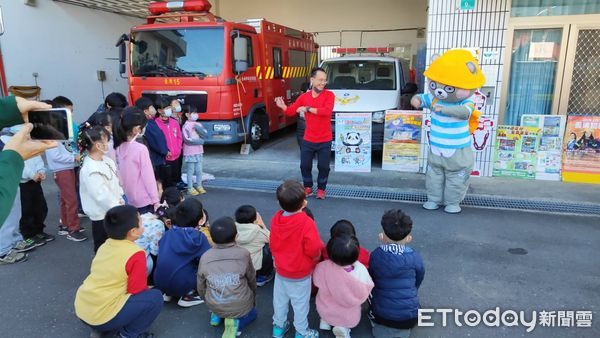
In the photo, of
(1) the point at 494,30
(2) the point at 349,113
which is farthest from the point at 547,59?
(2) the point at 349,113

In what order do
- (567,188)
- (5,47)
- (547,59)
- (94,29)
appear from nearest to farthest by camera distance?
A: (567,188) → (547,59) → (5,47) → (94,29)

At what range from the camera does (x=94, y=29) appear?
460 inches

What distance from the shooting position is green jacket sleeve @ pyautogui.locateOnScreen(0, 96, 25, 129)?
5.87ft

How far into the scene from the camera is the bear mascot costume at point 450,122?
464cm

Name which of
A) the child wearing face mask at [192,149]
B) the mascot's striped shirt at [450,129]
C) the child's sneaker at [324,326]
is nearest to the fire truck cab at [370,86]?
the mascot's striped shirt at [450,129]

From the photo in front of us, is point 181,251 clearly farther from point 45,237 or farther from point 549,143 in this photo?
point 549,143

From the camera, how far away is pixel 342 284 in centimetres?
262

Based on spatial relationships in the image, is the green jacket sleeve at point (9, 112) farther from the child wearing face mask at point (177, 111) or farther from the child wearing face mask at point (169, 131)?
the child wearing face mask at point (177, 111)

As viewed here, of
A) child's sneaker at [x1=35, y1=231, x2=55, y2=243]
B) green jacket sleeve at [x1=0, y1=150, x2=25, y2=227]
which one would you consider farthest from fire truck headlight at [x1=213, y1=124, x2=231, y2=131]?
green jacket sleeve at [x1=0, y1=150, x2=25, y2=227]

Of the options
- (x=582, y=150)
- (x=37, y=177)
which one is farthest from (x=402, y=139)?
(x=37, y=177)

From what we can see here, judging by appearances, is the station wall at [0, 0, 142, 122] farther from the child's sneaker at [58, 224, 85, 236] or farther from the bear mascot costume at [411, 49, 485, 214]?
the bear mascot costume at [411, 49, 485, 214]

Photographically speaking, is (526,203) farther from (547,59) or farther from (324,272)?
(324,272)

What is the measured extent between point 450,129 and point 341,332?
3.11m

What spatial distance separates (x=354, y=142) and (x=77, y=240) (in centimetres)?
432
